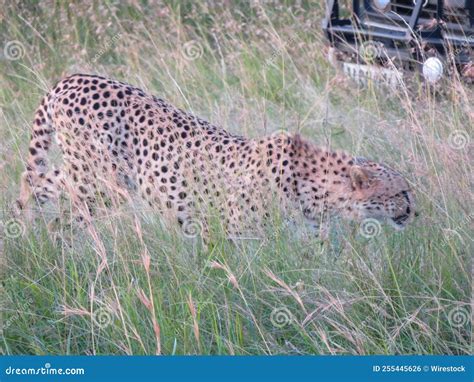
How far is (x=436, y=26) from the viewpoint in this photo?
5.76 metres

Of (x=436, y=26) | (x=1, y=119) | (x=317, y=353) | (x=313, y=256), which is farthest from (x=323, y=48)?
(x=317, y=353)

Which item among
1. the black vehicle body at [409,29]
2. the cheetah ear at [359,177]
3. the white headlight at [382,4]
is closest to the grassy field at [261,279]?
the cheetah ear at [359,177]

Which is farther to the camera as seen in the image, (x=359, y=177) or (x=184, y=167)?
(x=184, y=167)

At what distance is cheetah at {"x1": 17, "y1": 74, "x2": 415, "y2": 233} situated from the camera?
457 cm

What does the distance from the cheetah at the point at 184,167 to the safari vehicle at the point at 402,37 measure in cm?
90

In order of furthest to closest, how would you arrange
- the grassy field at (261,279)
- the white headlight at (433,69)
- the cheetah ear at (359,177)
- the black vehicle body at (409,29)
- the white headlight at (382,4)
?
the white headlight at (382,4)
the black vehicle body at (409,29)
the white headlight at (433,69)
the cheetah ear at (359,177)
the grassy field at (261,279)

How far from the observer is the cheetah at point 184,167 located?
457 cm

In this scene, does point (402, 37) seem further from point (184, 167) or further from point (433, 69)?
point (184, 167)

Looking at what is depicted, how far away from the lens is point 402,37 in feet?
19.7

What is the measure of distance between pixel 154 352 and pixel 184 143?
148 cm

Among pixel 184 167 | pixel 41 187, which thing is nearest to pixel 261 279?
pixel 184 167

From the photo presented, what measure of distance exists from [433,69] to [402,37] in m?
0.54

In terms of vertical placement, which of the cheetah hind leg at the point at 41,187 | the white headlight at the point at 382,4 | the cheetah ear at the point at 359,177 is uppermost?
the cheetah hind leg at the point at 41,187

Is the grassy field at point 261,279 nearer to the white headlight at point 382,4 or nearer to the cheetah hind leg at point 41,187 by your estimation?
the cheetah hind leg at point 41,187
